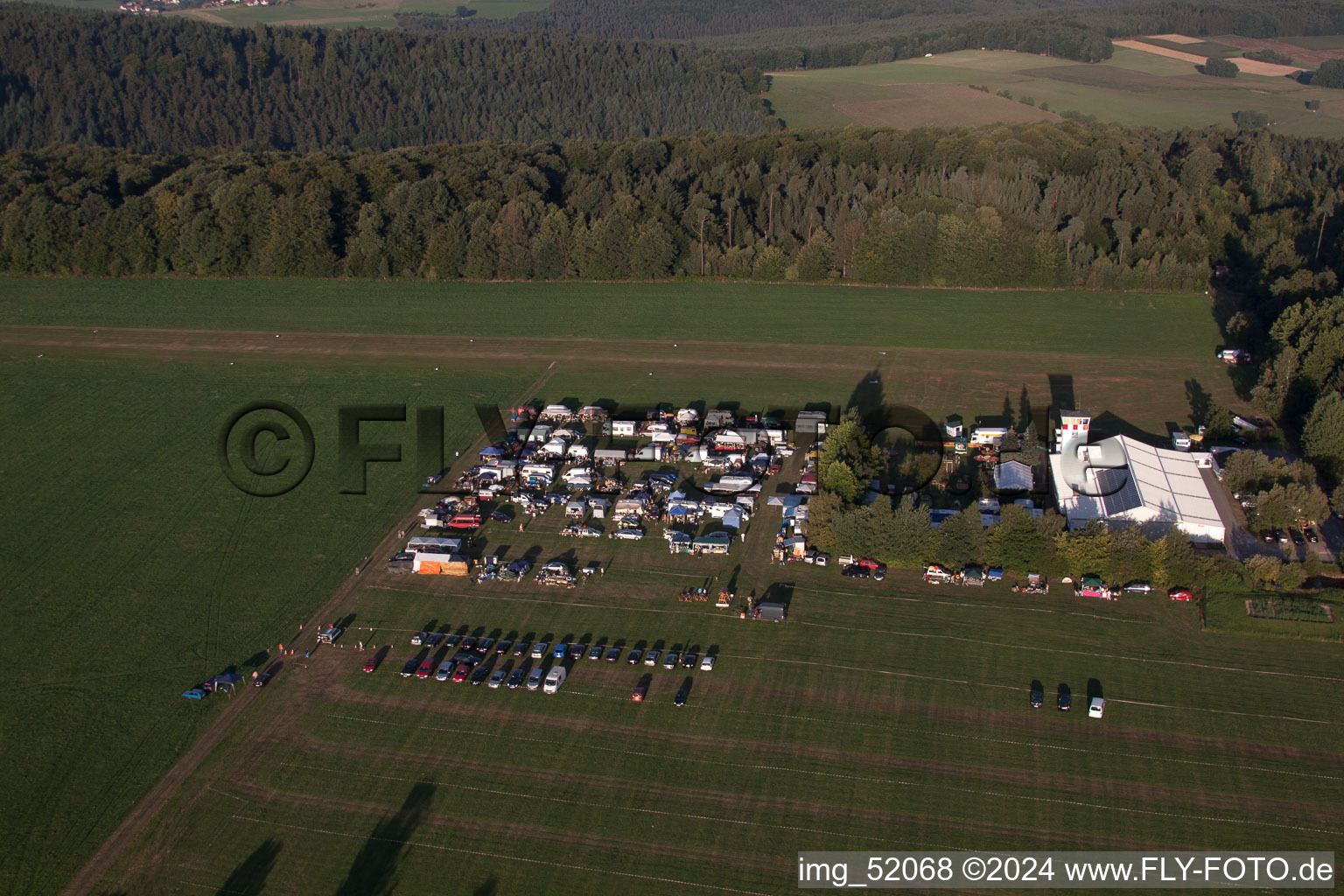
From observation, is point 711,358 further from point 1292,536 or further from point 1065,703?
point 1065,703

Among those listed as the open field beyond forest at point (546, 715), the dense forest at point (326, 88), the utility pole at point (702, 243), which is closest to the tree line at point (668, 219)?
the utility pole at point (702, 243)

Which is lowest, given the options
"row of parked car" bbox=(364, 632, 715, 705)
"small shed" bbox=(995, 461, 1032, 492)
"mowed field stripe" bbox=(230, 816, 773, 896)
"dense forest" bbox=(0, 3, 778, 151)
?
"mowed field stripe" bbox=(230, 816, 773, 896)

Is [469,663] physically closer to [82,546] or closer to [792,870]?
[792,870]

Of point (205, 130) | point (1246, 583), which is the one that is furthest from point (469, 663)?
point (205, 130)

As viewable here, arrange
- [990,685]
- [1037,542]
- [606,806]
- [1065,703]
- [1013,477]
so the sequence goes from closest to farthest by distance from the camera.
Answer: [606,806]
[1065,703]
[990,685]
[1037,542]
[1013,477]

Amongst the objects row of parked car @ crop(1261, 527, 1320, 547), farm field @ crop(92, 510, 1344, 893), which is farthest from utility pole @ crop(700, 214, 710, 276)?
row of parked car @ crop(1261, 527, 1320, 547)

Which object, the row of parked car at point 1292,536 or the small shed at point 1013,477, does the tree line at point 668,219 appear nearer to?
the row of parked car at point 1292,536

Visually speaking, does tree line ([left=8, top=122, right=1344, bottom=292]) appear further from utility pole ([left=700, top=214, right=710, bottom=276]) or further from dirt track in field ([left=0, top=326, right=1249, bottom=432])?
dirt track in field ([left=0, top=326, right=1249, bottom=432])

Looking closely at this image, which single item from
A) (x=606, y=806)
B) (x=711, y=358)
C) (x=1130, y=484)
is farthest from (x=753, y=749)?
(x=711, y=358)
